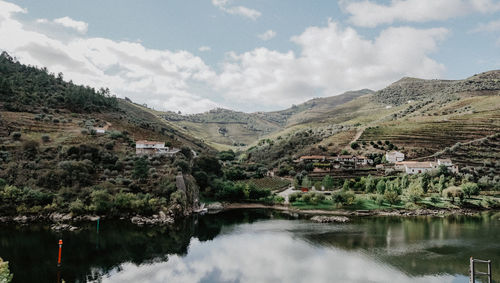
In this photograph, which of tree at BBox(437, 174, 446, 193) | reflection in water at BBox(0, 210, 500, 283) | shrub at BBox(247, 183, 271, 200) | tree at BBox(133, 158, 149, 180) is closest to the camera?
reflection in water at BBox(0, 210, 500, 283)

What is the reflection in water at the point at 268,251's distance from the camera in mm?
29719

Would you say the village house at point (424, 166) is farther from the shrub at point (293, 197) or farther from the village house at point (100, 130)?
the village house at point (100, 130)

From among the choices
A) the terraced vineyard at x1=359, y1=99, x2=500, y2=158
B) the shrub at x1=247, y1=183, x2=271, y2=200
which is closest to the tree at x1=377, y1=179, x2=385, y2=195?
the shrub at x1=247, y1=183, x2=271, y2=200

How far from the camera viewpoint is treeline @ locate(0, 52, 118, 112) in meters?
78.6

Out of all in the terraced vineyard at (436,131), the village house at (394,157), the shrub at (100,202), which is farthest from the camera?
the terraced vineyard at (436,131)

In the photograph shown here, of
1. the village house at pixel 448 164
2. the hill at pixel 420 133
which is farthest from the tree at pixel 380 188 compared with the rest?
the hill at pixel 420 133

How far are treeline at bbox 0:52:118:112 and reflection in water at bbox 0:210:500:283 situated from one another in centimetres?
4757

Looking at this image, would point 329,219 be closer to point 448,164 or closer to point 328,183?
point 328,183

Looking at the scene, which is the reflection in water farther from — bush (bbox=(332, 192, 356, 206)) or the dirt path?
the dirt path

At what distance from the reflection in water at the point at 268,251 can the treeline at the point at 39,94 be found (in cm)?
4757

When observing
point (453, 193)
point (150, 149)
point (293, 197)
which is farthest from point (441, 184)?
point (150, 149)

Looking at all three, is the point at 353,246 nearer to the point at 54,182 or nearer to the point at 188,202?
the point at 188,202

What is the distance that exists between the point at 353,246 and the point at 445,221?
25.3m

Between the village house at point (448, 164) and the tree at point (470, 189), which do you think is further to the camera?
the village house at point (448, 164)
